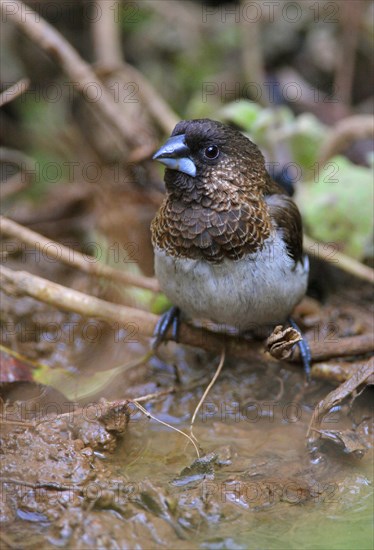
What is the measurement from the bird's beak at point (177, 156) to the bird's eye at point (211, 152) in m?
0.08

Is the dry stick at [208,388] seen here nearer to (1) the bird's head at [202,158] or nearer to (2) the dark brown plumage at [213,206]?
(2) the dark brown plumage at [213,206]

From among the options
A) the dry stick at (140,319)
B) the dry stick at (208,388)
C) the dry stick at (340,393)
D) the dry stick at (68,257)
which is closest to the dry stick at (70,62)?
the dry stick at (68,257)

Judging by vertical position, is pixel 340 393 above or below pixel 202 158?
below

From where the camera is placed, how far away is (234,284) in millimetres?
3453

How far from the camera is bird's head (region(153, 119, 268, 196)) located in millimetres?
3420

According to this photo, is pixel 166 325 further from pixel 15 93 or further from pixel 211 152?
pixel 15 93

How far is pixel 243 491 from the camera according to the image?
3082 millimetres

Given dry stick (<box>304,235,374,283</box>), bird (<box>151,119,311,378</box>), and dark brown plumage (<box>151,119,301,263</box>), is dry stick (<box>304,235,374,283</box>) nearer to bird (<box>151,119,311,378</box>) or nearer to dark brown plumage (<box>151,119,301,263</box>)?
bird (<box>151,119,311,378</box>)

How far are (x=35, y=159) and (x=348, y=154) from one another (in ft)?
8.39

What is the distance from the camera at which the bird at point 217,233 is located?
3.42m

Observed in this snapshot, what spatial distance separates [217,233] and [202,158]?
361 millimetres

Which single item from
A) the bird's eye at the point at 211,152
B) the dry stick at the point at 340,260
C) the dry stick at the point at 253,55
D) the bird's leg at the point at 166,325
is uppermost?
the bird's eye at the point at 211,152

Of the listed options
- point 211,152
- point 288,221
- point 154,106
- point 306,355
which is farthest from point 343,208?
point 154,106

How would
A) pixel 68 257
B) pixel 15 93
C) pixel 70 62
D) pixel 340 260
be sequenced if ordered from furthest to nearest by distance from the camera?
pixel 70 62 < pixel 340 260 < pixel 68 257 < pixel 15 93
